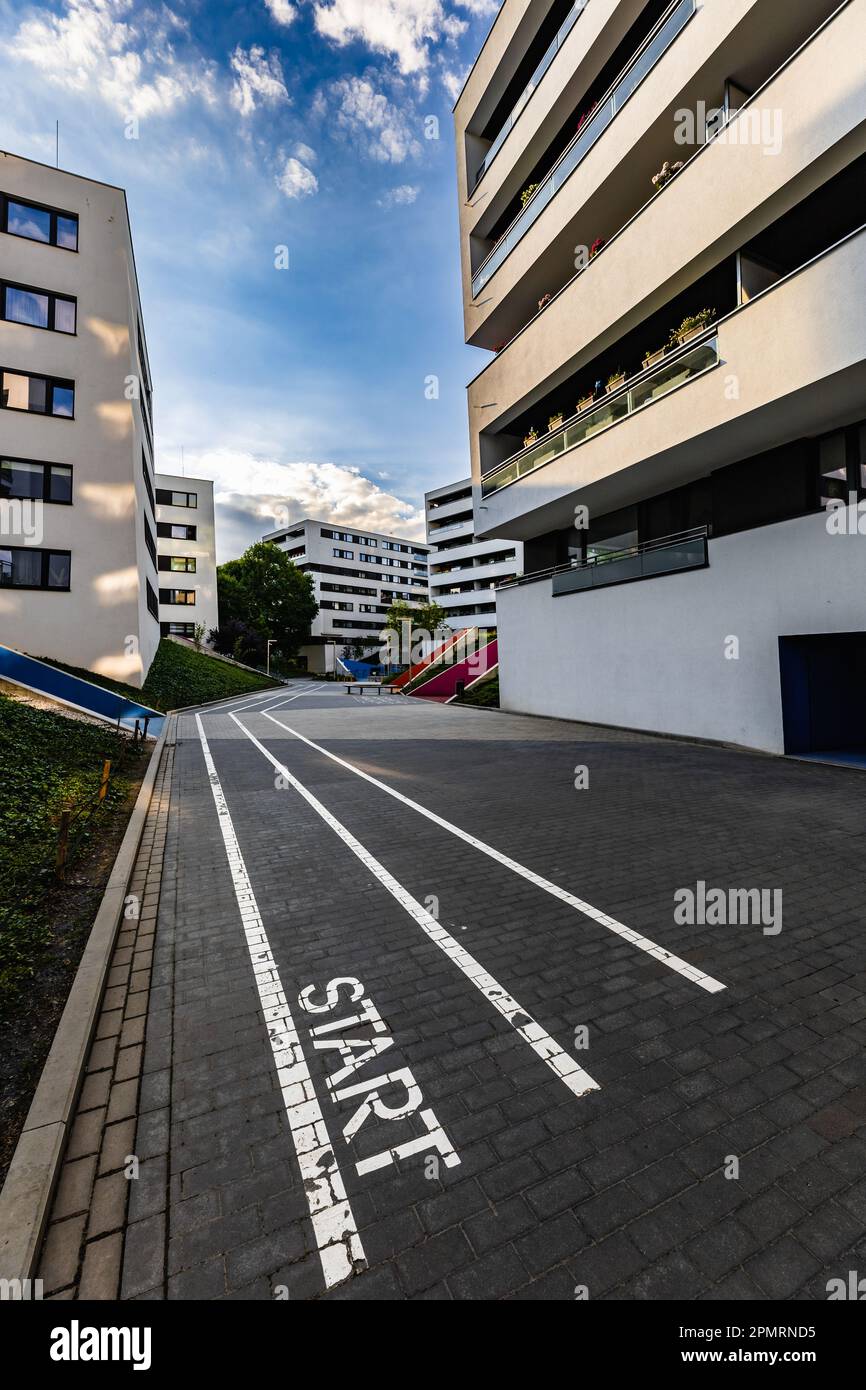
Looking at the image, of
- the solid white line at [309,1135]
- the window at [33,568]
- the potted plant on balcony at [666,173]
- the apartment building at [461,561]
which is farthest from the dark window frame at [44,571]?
the apartment building at [461,561]

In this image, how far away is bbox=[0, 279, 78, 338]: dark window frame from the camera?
20.0 m

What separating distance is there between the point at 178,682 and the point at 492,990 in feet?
92.5

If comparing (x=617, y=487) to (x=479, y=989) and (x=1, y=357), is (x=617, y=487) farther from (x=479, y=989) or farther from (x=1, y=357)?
(x=1, y=357)

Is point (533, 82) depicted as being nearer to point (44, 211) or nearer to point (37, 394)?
point (44, 211)

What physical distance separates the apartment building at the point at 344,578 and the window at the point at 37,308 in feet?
192

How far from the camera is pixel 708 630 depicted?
13250mm

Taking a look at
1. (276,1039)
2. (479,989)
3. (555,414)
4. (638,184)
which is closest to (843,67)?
(638,184)

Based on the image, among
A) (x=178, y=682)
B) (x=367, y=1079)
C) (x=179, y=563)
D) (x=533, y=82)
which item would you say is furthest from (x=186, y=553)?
(x=367, y=1079)

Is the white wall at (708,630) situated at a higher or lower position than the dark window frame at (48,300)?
lower

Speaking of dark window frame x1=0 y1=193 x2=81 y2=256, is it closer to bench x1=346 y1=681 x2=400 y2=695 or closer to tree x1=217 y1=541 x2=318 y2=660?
bench x1=346 y1=681 x2=400 y2=695

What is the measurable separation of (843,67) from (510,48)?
16.4 m

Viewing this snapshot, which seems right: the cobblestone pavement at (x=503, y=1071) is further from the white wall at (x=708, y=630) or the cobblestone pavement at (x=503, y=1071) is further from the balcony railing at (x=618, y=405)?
the balcony railing at (x=618, y=405)

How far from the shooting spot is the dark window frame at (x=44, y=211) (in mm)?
19953

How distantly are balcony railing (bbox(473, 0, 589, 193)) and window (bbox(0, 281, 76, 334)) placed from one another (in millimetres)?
16418
